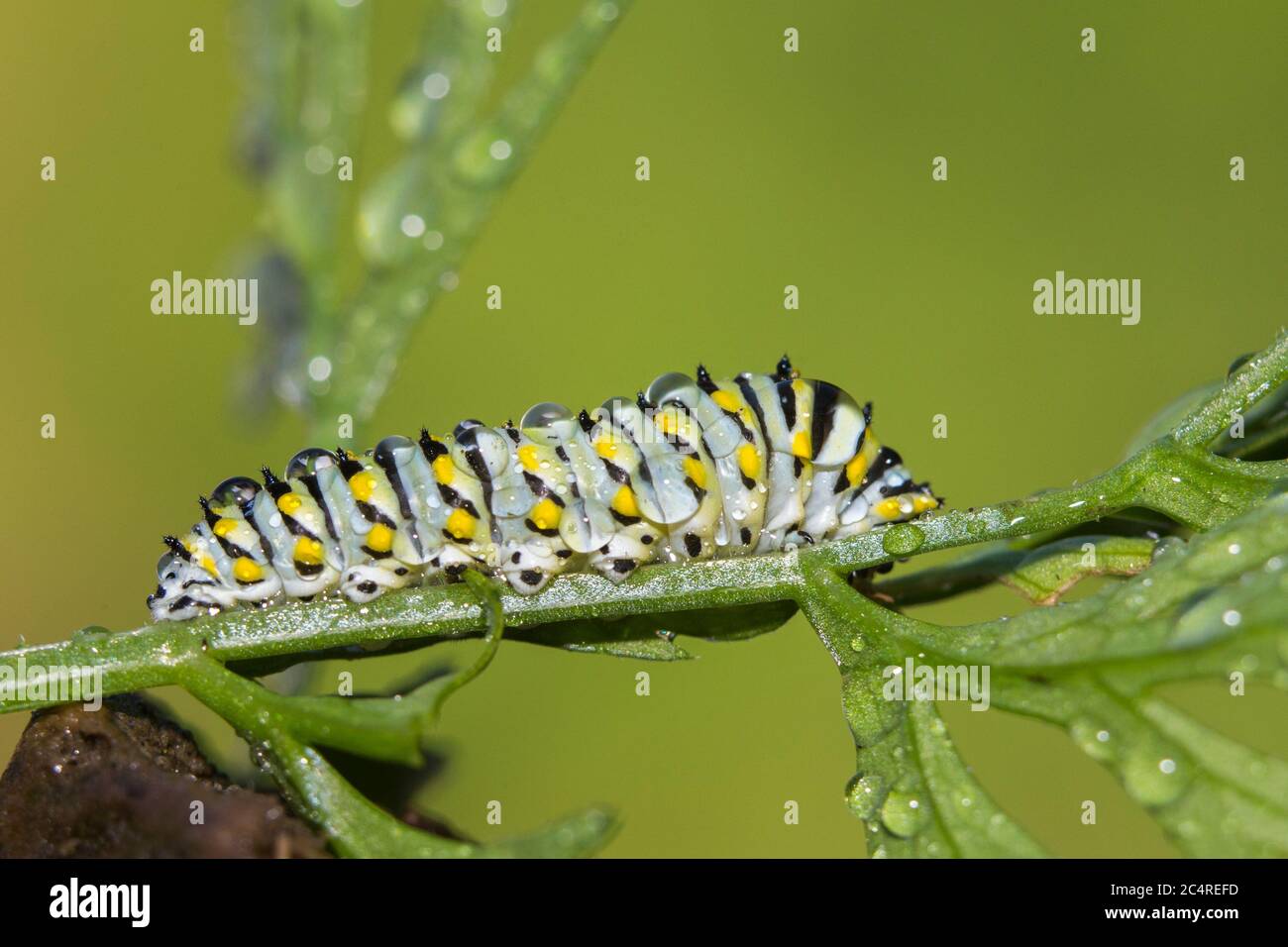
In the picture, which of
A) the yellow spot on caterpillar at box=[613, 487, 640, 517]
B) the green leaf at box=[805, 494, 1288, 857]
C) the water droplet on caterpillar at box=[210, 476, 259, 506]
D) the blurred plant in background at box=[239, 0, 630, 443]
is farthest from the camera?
the blurred plant in background at box=[239, 0, 630, 443]

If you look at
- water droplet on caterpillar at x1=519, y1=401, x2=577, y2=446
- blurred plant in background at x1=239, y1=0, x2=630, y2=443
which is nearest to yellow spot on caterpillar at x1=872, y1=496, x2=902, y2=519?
water droplet on caterpillar at x1=519, y1=401, x2=577, y2=446

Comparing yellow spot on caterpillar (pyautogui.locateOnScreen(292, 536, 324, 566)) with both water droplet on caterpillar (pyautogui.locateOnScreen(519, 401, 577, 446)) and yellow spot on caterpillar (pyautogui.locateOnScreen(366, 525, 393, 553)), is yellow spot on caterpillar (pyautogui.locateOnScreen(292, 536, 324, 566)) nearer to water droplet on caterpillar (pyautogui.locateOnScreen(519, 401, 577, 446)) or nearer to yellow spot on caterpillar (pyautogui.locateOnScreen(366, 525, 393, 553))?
yellow spot on caterpillar (pyautogui.locateOnScreen(366, 525, 393, 553))

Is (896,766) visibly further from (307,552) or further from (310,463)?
(310,463)

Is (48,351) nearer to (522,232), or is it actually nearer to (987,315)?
(522,232)

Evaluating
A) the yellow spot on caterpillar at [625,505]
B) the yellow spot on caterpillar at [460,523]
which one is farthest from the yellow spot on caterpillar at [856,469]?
the yellow spot on caterpillar at [460,523]
